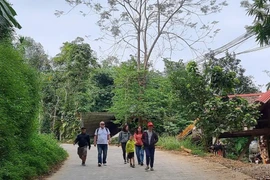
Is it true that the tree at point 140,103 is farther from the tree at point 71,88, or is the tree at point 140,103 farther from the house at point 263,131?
the house at point 263,131

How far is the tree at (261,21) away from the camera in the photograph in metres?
8.12

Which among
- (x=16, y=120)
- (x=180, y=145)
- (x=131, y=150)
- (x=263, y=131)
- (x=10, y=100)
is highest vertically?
(x=10, y=100)

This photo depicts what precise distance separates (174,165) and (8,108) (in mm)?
→ 8039

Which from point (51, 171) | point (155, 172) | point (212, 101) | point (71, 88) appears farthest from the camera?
point (71, 88)

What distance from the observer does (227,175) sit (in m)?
12.2

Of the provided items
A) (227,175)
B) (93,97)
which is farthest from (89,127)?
(227,175)

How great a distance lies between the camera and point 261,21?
27.9ft

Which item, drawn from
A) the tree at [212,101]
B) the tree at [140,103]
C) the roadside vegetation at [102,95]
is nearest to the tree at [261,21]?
the roadside vegetation at [102,95]

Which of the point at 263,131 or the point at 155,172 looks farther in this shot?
the point at 263,131

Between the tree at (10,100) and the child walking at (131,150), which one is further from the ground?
the tree at (10,100)

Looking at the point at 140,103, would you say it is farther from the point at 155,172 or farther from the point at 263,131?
the point at 155,172

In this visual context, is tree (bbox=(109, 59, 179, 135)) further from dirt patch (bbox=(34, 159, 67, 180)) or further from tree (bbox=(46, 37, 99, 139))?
dirt patch (bbox=(34, 159, 67, 180))

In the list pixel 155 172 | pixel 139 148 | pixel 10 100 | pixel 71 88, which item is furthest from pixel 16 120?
pixel 71 88

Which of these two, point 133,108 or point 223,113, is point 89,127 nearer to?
point 133,108
